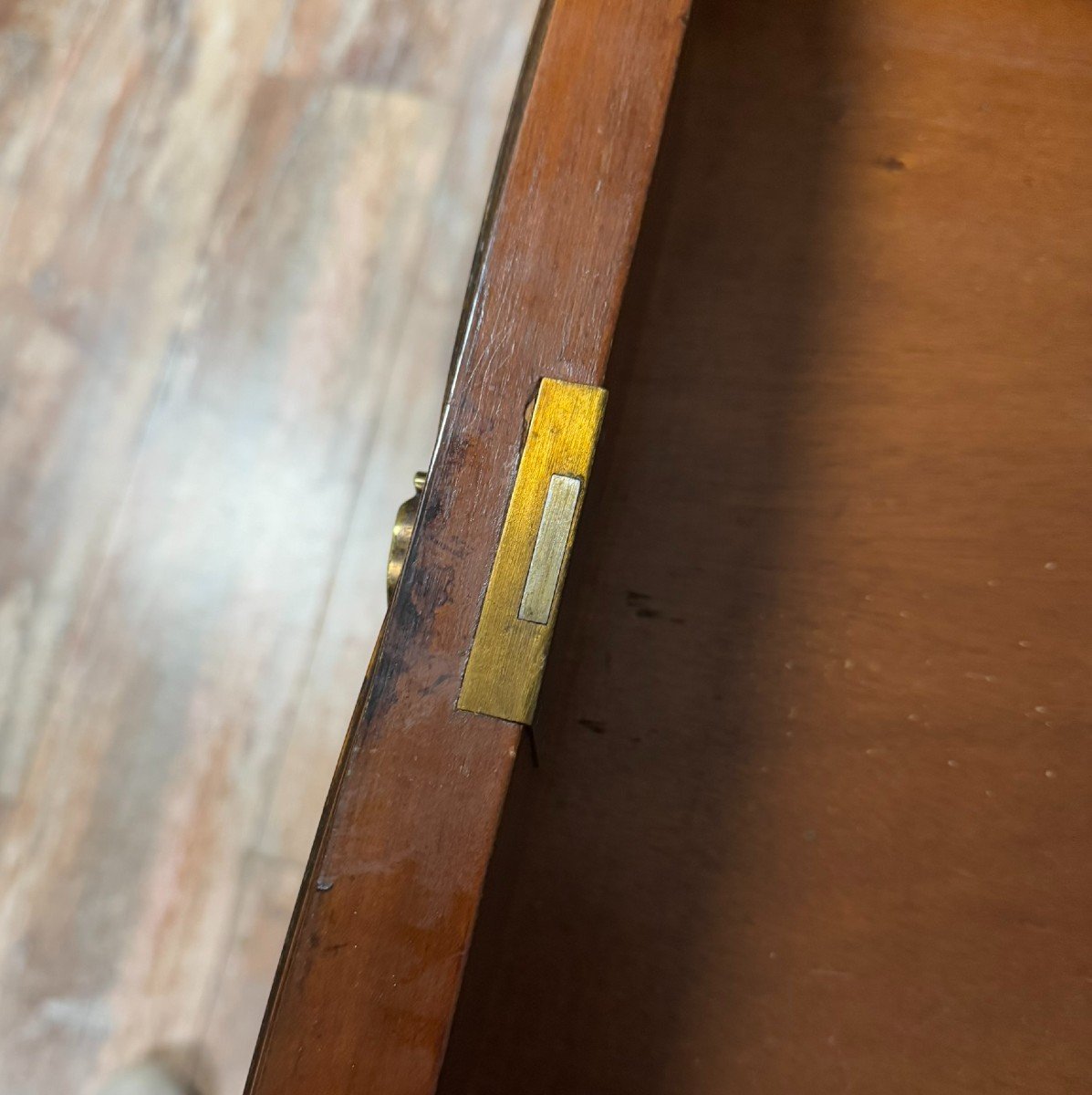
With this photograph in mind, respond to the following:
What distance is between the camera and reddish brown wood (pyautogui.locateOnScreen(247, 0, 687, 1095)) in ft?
1.25

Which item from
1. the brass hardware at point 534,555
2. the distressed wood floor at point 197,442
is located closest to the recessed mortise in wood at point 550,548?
the brass hardware at point 534,555

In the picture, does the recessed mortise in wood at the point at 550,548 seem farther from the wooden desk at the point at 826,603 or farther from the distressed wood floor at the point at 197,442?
the distressed wood floor at the point at 197,442

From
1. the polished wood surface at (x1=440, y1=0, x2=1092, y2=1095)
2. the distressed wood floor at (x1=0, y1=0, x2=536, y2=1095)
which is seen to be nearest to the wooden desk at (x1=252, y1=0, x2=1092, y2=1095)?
the polished wood surface at (x1=440, y1=0, x2=1092, y2=1095)

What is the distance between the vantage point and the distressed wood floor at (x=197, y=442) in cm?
81

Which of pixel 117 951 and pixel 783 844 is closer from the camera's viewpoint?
pixel 783 844

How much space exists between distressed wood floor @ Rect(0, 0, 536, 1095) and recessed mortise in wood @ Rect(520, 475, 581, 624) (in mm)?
459

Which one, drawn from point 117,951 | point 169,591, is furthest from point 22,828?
point 169,591

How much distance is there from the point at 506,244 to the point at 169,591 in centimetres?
57

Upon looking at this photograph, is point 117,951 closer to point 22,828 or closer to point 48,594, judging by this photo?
point 22,828

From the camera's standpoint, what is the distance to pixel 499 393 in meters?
0.43

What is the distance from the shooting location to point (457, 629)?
1.34 feet

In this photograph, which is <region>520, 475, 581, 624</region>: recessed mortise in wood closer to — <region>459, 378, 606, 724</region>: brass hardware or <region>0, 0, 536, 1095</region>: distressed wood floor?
<region>459, 378, 606, 724</region>: brass hardware

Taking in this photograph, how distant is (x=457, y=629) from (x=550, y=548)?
5 centimetres

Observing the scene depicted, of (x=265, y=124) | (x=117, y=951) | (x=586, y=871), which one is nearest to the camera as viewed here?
(x=586, y=871)
